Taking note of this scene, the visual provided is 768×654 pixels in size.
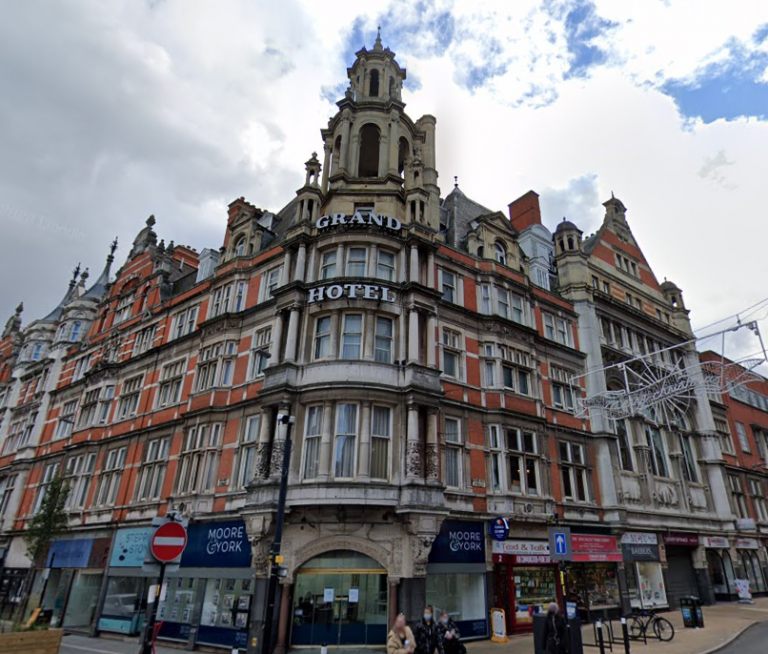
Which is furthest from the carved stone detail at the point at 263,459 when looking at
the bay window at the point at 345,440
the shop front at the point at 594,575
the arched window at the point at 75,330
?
the arched window at the point at 75,330

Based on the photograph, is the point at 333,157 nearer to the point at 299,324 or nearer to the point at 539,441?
the point at 299,324

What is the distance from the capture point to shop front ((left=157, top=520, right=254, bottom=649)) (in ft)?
62.5

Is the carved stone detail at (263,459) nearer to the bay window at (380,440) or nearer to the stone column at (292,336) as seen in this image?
the stone column at (292,336)

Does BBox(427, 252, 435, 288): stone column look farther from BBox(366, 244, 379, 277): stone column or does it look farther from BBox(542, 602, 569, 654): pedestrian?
BBox(542, 602, 569, 654): pedestrian

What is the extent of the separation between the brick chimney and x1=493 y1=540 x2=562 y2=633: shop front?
2064 cm

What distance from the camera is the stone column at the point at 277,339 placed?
2120 centimetres

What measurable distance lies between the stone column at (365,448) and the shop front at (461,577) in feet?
12.9

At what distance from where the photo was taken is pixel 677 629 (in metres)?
20.5

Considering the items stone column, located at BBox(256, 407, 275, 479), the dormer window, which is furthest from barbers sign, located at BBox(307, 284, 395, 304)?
the dormer window

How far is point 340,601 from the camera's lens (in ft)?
58.3

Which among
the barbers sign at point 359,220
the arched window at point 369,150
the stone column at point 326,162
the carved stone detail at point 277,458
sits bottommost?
the carved stone detail at point 277,458

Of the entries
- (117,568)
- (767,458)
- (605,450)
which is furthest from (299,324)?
(767,458)

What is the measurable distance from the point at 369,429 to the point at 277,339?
5.82 metres

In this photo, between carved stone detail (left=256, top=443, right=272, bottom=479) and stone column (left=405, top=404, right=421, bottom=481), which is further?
carved stone detail (left=256, top=443, right=272, bottom=479)
